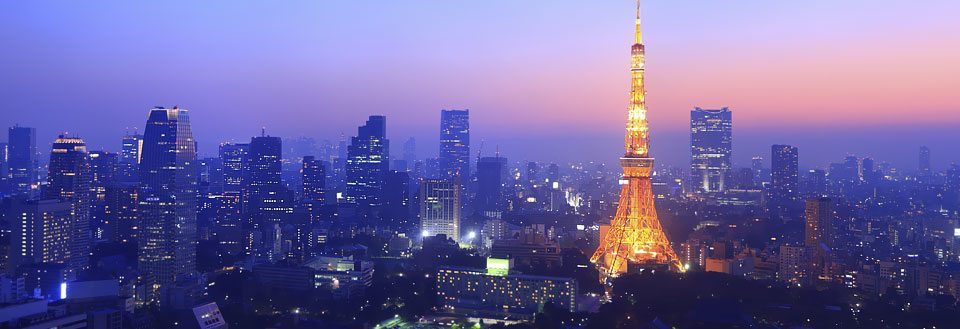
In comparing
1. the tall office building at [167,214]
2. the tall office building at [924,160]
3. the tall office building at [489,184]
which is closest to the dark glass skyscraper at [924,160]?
the tall office building at [924,160]

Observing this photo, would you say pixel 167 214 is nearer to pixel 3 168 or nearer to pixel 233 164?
pixel 3 168

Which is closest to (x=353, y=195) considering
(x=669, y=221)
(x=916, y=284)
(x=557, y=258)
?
(x=669, y=221)

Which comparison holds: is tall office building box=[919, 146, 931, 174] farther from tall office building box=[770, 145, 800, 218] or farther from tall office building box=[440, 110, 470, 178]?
tall office building box=[440, 110, 470, 178]

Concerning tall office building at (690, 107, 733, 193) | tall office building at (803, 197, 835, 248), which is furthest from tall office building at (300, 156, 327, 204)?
tall office building at (803, 197, 835, 248)

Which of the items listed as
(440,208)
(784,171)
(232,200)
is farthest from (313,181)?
(784,171)

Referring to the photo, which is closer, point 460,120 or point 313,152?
point 460,120

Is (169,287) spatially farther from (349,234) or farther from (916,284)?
(916,284)

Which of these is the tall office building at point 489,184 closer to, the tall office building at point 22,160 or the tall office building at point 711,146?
the tall office building at point 711,146
